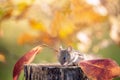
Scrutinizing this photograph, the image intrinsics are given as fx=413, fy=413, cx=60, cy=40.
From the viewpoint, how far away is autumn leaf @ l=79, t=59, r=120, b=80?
3.15 ft

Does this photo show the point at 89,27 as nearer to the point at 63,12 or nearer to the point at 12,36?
the point at 63,12

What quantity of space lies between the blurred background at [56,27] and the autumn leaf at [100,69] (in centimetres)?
102

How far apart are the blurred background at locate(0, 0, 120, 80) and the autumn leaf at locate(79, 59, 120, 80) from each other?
3.35ft

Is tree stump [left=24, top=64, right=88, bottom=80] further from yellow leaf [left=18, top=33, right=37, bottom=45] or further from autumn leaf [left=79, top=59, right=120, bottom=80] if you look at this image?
yellow leaf [left=18, top=33, right=37, bottom=45]

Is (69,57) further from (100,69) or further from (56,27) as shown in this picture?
(56,27)

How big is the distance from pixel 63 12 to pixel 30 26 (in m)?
0.22

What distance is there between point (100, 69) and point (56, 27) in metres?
1.12

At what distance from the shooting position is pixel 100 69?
0.98m

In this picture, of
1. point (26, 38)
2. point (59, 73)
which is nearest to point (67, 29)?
point (26, 38)

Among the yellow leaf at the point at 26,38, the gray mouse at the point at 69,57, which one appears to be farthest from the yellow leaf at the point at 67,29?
the gray mouse at the point at 69,57

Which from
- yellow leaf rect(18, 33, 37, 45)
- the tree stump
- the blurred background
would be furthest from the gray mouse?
yellow leaf rect(18, 33, 37, 45)

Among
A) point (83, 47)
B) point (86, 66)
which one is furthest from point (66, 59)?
point (83, 47)

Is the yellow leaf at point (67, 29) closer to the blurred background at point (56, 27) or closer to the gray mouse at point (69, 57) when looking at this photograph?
the blurred background at point (56, 27)

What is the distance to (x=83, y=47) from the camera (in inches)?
87.7
